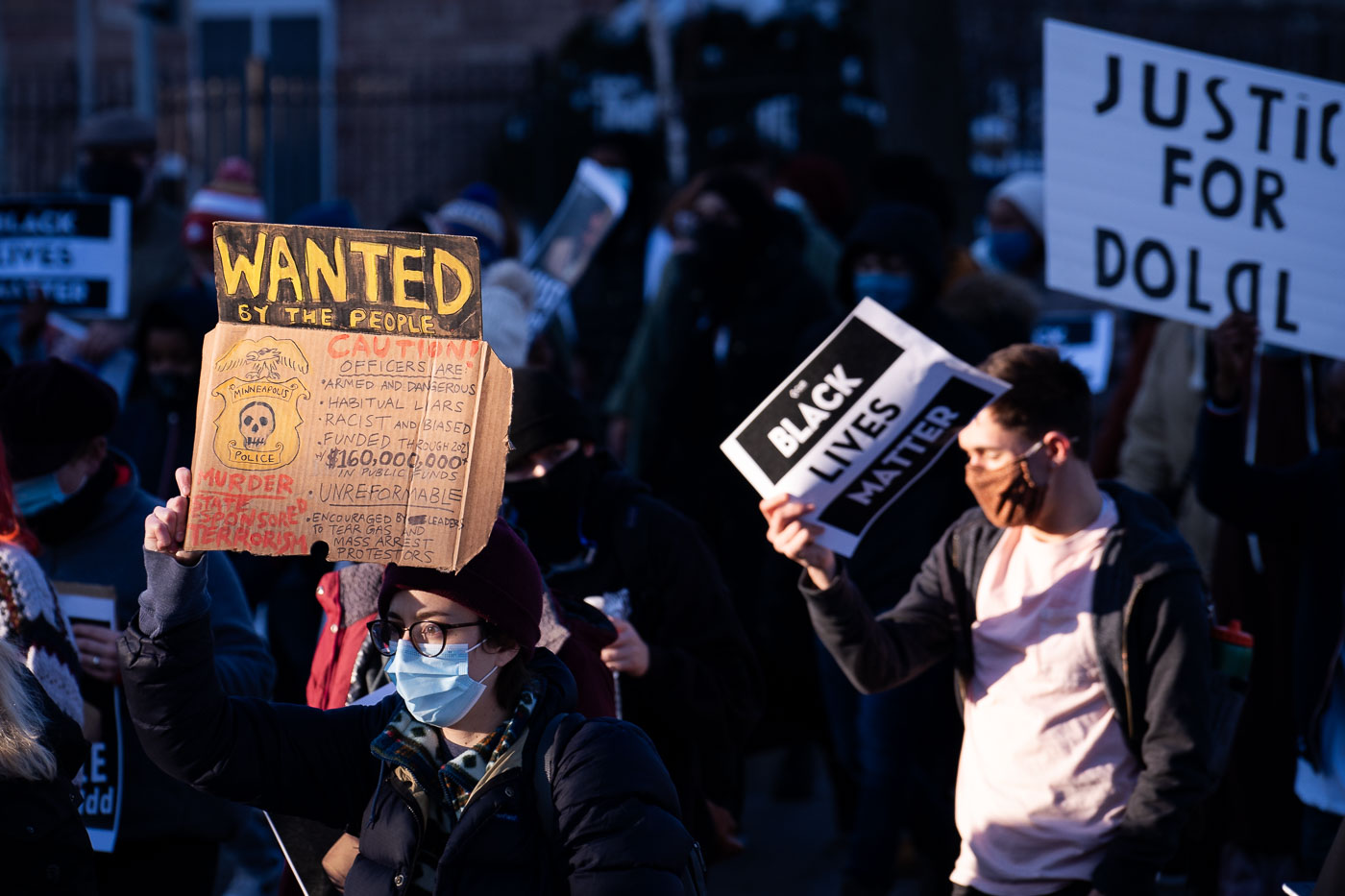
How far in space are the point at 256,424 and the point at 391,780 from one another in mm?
660

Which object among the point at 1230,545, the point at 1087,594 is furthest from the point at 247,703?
the point at 1230,545

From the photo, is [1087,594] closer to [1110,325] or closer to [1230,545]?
[1230,545]

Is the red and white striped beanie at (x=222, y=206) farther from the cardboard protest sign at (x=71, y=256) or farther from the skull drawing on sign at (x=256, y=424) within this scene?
the skull drawing on sign at (x=256, y=424)

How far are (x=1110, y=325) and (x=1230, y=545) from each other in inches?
87.9

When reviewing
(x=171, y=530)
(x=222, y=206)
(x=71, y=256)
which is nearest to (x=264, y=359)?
(x=171, y=530)

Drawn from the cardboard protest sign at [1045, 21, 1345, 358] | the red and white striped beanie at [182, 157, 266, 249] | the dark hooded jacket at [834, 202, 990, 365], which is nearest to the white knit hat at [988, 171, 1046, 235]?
the dark hooded jacket at [834, 202, 990, 365]

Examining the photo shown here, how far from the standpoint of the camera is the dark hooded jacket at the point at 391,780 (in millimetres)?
2854

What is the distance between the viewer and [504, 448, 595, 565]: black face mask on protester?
4.20 meters

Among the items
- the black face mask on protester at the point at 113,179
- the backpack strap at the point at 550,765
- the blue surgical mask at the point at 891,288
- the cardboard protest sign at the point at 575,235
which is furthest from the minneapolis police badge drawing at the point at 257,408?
the black face mask on protester at the point at 113,179

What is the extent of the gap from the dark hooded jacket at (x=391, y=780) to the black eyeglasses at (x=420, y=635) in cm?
15

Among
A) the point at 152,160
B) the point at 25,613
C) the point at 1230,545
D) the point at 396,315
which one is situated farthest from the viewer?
the point at 152,160

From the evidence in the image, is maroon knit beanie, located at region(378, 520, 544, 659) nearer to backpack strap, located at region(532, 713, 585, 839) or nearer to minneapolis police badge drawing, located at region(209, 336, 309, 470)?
backpack strap, located at region(532, 713, 585, 839)

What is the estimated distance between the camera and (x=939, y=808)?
17.9 feet

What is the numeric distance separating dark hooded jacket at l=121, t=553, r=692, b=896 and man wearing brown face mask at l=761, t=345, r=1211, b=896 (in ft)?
2.78
